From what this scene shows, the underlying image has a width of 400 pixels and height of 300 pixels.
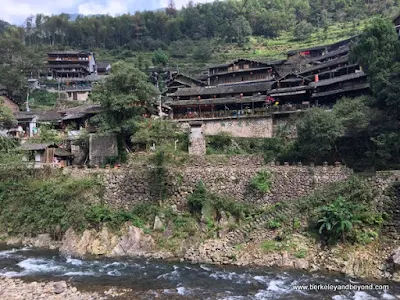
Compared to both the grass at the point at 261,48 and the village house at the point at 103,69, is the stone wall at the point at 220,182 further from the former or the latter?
the village house at the point at 103,69

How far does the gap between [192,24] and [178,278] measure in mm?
106527

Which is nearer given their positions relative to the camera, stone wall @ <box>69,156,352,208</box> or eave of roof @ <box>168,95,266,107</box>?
stone wall @ <box>69,156,352,208</box>

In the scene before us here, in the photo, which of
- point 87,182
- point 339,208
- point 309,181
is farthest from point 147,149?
point 339,208

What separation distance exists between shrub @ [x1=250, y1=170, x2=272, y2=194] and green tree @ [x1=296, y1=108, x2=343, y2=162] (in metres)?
4.89

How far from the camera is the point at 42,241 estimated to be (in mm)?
31266

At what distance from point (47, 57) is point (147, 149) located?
62130 mm

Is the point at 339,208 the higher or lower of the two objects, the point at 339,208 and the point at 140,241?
the higher

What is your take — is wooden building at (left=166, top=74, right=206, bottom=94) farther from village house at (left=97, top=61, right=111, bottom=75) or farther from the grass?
village house at (left=97, top=61, right=111, bottom=75)

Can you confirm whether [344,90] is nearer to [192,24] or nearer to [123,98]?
[123,98]

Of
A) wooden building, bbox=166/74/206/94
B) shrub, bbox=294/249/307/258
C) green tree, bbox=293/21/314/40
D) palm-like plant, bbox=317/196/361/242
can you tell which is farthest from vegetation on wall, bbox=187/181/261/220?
green tree, bbox=293/21/314/40

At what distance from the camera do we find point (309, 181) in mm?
30203

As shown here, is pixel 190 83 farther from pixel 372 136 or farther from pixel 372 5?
pixel 372 5

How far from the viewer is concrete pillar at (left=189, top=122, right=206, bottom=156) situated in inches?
1539

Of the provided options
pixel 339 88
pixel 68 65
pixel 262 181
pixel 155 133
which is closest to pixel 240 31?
pixel 68 65
